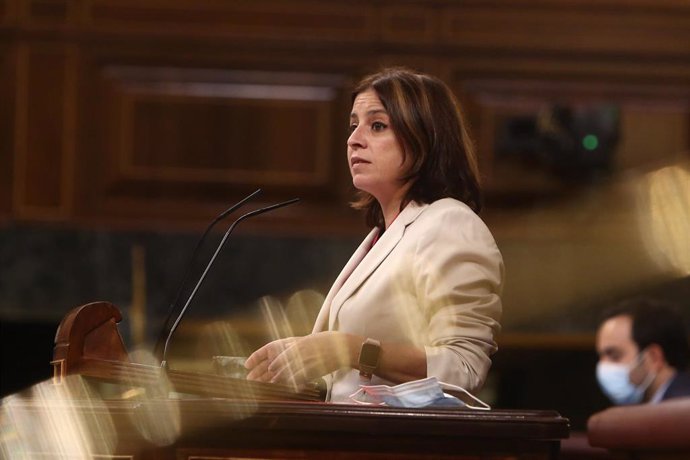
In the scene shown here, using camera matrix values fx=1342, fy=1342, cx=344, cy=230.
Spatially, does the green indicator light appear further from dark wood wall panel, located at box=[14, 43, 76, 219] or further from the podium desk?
the podium desk

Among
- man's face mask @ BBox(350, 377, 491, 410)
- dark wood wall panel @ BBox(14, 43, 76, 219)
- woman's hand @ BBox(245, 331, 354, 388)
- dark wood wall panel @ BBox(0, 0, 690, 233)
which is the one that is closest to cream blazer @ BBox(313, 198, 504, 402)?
woman's hand @ BBox(245, 331, 354, 388)

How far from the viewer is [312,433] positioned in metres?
1.66

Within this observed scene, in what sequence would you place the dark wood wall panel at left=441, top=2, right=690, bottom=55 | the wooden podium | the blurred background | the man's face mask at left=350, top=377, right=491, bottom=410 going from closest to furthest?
the wooden podium → the man's face mask at left=350, top=377, right=491, bottom=410 → the blurred background → the dark wood wall panel at left=441, top=2, right=690, bottom=55

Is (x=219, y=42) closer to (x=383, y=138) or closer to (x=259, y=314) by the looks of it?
(x=259, y=314)

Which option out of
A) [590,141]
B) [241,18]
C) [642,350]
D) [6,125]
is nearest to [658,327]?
[642,350]

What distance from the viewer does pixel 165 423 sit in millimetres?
1668

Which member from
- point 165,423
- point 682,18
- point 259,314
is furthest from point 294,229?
→ point 165,423

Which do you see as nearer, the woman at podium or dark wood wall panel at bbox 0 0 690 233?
the woman at podium

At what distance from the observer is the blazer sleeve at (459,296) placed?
2076 mm

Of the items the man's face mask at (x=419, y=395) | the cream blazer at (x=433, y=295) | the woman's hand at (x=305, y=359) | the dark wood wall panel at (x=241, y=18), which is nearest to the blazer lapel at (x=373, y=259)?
the cream blazer at (x=433, y=295)

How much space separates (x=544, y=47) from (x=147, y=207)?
61.8 inches

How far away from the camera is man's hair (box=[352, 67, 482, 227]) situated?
2324 mm

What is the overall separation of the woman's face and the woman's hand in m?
0.38

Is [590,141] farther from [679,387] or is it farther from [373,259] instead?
[373,259]
